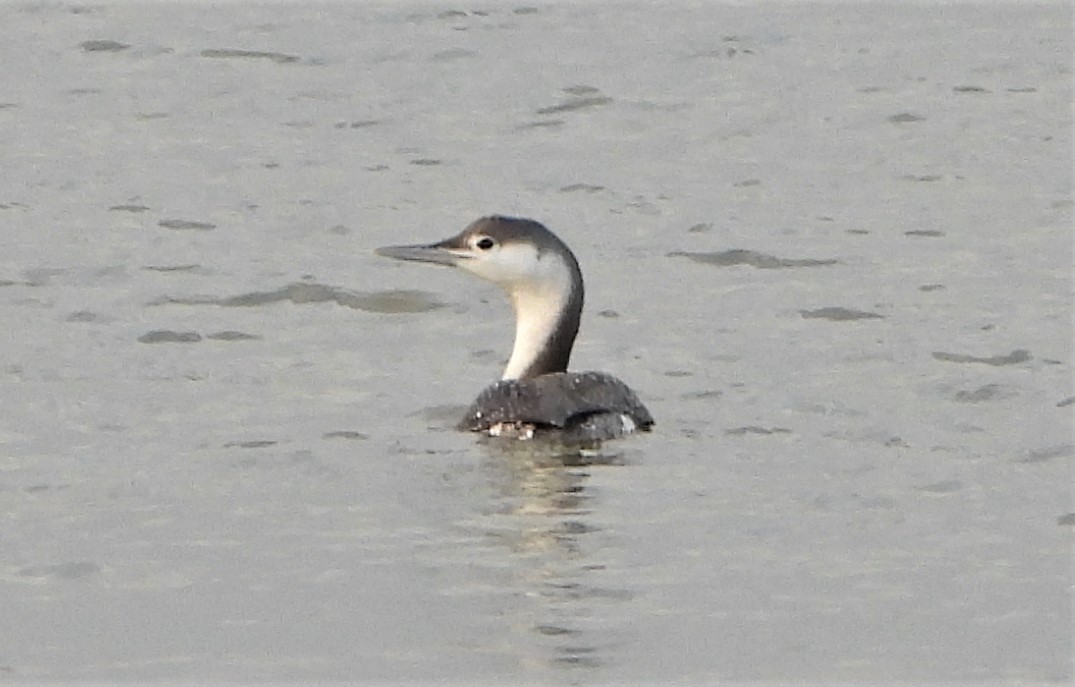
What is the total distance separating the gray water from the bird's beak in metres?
0.60

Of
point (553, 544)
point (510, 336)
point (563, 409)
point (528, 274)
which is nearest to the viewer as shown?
point (553, 544)

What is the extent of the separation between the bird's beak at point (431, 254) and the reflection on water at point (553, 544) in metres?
1.08

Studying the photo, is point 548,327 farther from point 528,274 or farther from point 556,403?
point 556,403

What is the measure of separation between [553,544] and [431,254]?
2.67m

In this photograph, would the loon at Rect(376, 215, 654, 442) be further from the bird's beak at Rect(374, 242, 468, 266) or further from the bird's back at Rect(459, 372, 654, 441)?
the bird's back at Rect(459, 372, 654, 441)

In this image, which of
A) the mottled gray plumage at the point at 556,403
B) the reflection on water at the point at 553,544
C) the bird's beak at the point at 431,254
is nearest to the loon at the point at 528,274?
the bird's beak at the point at 431,254

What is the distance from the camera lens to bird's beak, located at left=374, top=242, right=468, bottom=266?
36.4 ft

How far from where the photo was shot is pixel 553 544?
8.80m

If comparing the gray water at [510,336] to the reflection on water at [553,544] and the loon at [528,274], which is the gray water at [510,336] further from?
the loon at [528,274]

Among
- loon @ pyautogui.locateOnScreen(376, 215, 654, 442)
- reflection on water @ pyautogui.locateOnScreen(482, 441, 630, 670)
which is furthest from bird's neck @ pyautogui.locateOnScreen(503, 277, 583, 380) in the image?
reflection on water @ pyautogui.locateOnScreen(482, 441, 630, 670)

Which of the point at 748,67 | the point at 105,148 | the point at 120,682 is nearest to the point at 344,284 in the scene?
the point at 105,148

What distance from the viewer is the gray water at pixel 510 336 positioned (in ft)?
26.0

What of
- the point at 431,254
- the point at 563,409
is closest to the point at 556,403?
the point at 563,409

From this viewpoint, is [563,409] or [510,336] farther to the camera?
[510,336]
